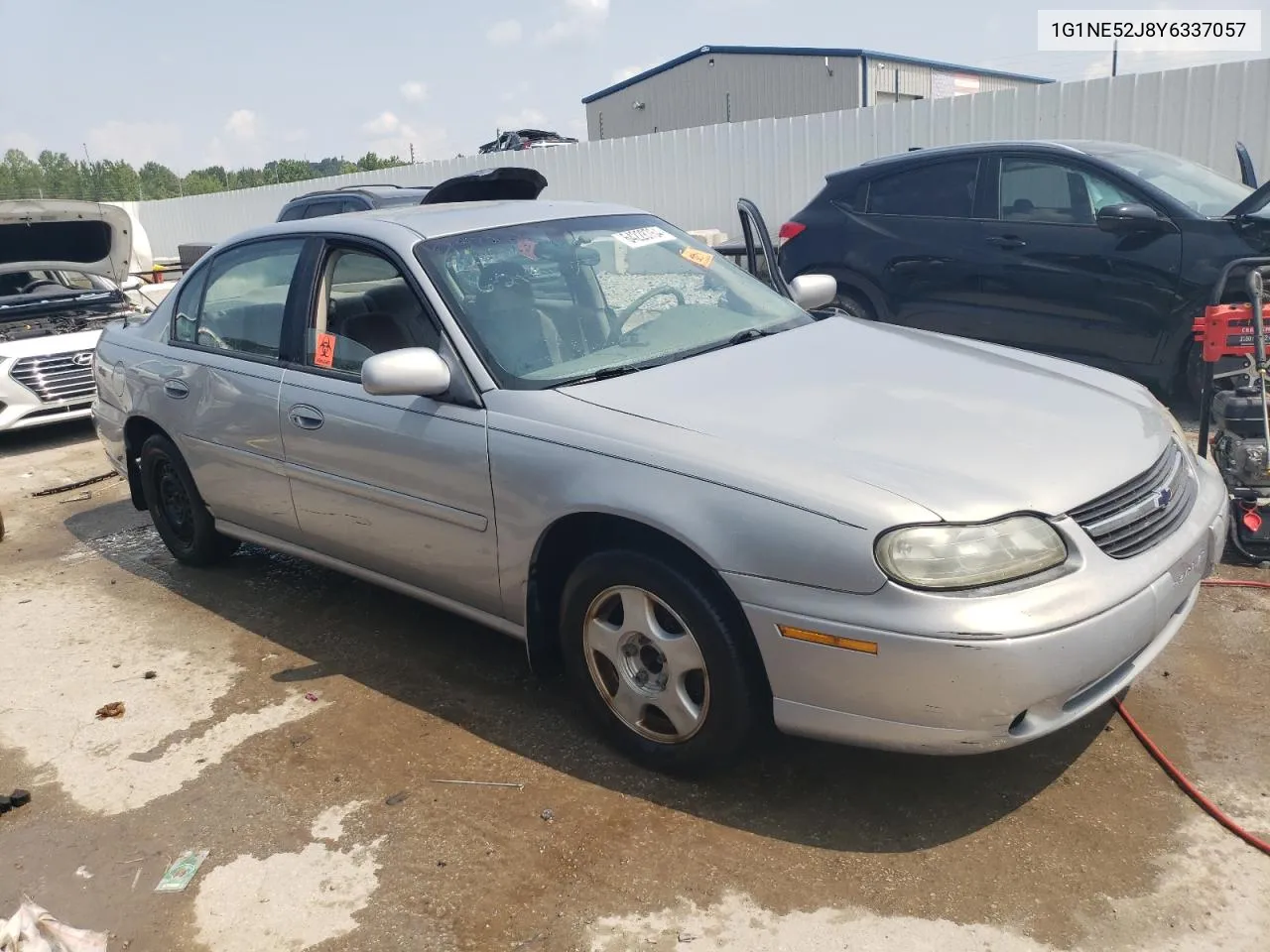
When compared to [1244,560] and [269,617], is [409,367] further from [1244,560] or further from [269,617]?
[1244,560]

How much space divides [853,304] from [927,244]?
68 cm

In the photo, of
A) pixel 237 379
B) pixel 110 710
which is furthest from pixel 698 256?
pixel 110 710

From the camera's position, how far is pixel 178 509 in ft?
17.0

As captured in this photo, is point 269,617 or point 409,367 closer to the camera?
point 409,367

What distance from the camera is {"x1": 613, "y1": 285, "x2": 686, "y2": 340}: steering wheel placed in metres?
3.67

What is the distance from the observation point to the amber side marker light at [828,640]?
2.54 m

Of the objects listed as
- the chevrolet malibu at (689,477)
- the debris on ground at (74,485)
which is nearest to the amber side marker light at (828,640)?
the chevrolet malibu at (689,477)

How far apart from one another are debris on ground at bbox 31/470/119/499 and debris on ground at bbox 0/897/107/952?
5155 millimetres

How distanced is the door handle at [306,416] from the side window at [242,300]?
31 cm

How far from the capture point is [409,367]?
10.8 feet

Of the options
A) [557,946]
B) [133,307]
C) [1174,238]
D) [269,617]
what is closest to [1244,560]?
[1174,238]

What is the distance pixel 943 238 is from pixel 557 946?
578 cm

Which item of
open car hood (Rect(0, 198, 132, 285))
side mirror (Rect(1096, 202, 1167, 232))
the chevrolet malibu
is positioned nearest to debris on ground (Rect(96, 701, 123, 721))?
the chevrolet malibu

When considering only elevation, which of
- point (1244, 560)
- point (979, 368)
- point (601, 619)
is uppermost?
point (979, 368)
